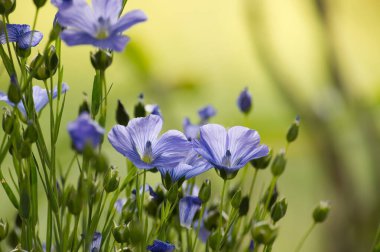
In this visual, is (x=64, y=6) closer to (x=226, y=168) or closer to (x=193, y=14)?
(x=226, y=168)

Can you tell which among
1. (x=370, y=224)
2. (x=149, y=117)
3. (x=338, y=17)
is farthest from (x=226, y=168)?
(x=338, y=17)

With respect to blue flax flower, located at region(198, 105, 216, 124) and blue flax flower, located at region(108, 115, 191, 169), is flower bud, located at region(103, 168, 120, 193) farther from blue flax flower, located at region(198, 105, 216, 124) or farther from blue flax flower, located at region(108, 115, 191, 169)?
blue flax flower, located at region(198, 105, 216, 124)

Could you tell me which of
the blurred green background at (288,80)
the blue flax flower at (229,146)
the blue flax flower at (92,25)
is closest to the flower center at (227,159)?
the blue flax flower at (229,146)

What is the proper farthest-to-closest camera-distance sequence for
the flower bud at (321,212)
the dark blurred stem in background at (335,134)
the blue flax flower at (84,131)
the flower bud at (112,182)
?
the dark blurred stem in background at (335,134) → the flower bud at (321,212) → the flower bud at (112,182) → the blue flax flower at (84,131)

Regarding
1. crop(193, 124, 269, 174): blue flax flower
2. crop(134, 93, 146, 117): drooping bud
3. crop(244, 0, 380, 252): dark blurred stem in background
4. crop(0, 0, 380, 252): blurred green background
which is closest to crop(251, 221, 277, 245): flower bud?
crop(193, 124, 269, 174): blue flax flower

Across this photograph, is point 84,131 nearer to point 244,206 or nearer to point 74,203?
point 74,203

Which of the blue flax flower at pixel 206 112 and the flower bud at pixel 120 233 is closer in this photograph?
the flower bud at pixel 120 233

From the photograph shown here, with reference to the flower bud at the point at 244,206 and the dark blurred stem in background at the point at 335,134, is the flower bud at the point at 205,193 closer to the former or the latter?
the flower bud at the point at 244,206

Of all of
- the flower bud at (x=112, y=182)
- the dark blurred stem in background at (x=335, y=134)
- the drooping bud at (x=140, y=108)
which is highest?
the drooping bud at (x=140, y=108)

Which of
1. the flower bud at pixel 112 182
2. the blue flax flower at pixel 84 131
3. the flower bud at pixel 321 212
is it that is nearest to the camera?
the blue flax flower at pixel 84 131
